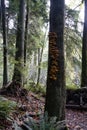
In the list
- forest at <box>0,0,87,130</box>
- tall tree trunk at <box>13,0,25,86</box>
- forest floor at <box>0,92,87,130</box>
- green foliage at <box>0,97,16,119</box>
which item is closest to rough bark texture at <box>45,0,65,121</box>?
forest at <box>0,0,87,130</box>

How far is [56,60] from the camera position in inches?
275

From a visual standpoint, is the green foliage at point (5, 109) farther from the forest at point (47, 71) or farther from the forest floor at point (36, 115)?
the forest floor at point (36, 115)

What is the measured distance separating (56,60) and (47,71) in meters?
0.45

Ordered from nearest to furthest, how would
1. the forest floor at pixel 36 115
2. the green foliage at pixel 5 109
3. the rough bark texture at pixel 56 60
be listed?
the rough bark texture at pixel 56 60 < the green foliage at pixel 5 109 < the forest floor at pixel 36 115

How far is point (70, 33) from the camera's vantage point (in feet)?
57.1

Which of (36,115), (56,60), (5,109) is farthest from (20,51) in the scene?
(56,60)

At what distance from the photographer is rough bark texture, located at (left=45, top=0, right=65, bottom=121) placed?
6.99m

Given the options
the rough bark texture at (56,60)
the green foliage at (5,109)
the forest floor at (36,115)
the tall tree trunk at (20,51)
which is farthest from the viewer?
the tall tree trunk at (20,51)

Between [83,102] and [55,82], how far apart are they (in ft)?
16.4

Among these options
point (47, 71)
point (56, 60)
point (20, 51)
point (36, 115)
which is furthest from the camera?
point (20, 51)

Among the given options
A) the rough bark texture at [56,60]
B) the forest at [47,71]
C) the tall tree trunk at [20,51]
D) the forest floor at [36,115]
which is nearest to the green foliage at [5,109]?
the forest at [47,71]

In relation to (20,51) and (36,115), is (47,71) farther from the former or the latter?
(20,51)

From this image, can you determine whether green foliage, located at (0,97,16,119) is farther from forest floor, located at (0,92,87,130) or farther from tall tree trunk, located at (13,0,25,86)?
tall tree trunk, located at (13,0,25,86)

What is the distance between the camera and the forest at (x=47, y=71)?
702 centimetres
